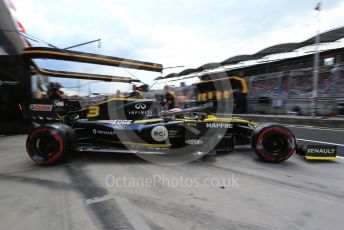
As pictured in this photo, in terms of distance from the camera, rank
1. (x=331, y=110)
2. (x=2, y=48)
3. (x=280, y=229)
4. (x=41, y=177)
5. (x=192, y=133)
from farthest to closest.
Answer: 1. (x=331, y=110)
2. (x=2, y=48)
3. (x=192, y=133)
4. (x=41, y=177)
5. (x=280, y=229)

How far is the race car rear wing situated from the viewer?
7203mm

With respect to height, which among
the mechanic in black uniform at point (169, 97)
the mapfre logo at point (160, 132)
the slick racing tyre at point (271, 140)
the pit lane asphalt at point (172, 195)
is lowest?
the pit lane asphalt at point (172, 195)

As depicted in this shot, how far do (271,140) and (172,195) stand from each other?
2.26 m

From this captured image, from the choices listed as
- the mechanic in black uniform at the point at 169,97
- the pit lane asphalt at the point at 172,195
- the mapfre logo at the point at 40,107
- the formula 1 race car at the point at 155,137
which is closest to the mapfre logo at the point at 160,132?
the formula 1 race car at the point at 155,137

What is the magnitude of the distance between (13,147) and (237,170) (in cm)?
517

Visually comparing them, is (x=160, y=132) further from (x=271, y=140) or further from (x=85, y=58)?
(x=85, y=58)

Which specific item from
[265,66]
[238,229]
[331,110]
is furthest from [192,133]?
[265,66]

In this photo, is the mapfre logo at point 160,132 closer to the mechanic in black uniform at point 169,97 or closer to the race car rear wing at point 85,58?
the mechanic in black uniform at point 169,97

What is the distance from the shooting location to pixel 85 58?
769 centimetres

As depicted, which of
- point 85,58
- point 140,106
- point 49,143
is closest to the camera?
point 49,143

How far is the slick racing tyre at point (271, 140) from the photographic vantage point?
162 inches

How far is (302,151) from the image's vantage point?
4477 mm

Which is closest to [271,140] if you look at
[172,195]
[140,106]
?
[172,195]

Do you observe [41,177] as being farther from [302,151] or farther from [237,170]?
[302,151]
